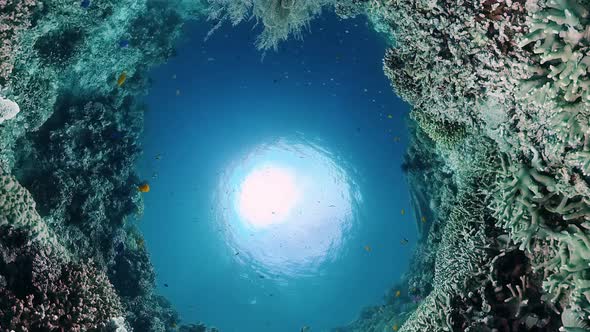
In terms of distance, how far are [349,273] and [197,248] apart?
57.5ft

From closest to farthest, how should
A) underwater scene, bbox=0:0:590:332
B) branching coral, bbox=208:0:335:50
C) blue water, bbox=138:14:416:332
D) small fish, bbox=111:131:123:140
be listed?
underwater scene, bbox=0:0:590:332 < branching coral, bbox=208:0:335:50 < small fish, bbox=111:131:123:140 < blue water, bbox=138:14:416:332

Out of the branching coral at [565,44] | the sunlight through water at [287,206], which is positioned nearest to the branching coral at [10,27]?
the branching coral at [565,44]

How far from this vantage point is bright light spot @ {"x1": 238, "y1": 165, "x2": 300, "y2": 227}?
3462 cm

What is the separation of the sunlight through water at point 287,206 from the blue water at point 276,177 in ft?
0.49

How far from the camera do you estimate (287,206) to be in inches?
1517

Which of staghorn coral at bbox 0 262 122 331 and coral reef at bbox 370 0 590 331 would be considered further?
staghorn coral at bbox 0 262 122 331

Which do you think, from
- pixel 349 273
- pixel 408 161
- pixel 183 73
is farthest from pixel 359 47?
pixel 349 273

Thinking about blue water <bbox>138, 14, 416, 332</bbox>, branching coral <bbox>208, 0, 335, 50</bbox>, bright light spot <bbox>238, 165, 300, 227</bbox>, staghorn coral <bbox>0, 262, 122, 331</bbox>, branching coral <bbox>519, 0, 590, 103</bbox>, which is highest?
bright light spot <bbox>238, 165, 300, 227</bbox>

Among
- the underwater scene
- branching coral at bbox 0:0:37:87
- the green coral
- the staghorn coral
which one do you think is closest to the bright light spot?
the underwater scene

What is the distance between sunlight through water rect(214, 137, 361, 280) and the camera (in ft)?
107

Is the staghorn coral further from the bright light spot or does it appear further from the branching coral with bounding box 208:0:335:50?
the bright light spot

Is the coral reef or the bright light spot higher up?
the bright light spot

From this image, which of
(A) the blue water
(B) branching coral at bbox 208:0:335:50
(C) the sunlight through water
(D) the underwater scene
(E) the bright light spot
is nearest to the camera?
(D) the underwater scene

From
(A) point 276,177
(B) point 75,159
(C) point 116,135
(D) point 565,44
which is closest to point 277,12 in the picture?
(D) point 565,44
